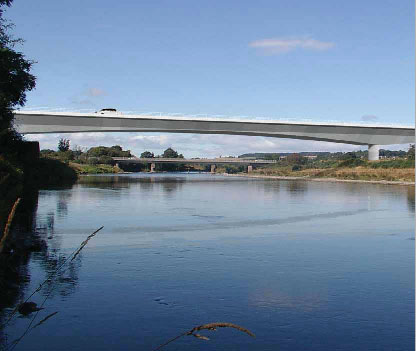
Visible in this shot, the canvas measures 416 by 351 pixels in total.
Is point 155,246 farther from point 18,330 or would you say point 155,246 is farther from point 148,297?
point 18,330

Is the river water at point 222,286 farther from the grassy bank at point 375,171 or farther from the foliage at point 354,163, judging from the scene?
the foliage at point 354,163

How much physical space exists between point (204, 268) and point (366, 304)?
5493 mm

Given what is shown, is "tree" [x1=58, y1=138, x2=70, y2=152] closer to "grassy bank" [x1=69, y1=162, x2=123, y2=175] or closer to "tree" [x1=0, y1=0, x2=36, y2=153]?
"grassy bank" [x1=69, y1=162, x2=123, y2=175]

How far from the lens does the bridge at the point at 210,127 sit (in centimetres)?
8512

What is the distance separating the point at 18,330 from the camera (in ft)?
34.4

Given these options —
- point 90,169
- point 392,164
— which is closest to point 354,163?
point 392,164

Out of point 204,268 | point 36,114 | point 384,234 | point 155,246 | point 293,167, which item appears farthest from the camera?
point 293,167

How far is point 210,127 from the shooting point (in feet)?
303

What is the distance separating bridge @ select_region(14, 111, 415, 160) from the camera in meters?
85.1

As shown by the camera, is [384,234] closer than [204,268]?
No

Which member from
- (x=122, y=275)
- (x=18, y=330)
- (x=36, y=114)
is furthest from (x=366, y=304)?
(x=36, y=114)

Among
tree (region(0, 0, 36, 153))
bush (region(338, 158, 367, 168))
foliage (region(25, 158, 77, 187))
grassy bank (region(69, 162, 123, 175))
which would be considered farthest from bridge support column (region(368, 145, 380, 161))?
tree (region(0, 0, 36, 153))

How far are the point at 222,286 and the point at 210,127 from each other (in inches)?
3093

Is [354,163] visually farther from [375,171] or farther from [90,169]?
[90,169]
